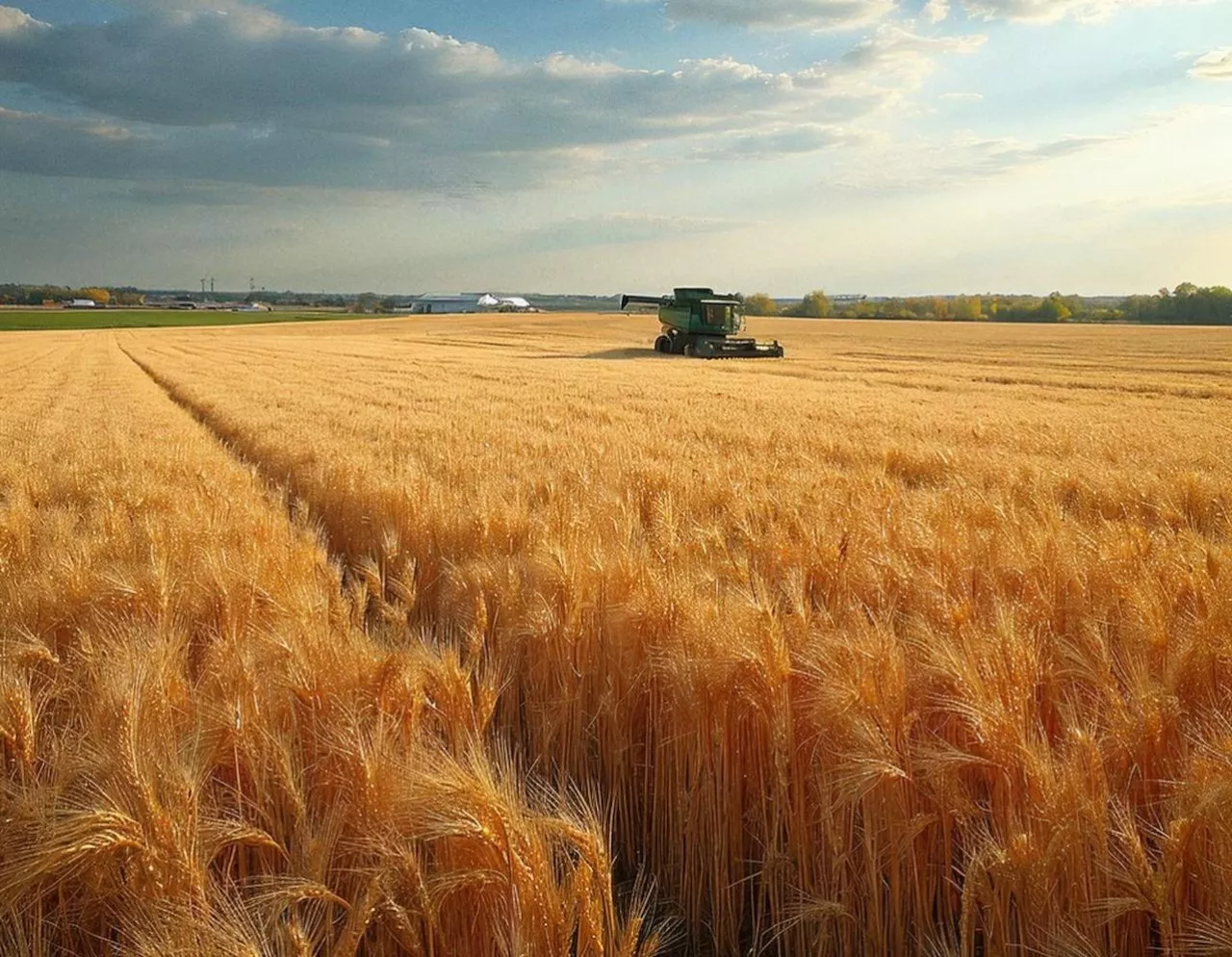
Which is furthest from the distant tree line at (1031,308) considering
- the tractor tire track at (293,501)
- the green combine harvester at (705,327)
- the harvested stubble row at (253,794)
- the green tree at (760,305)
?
the harvested stubble row at (253,794)

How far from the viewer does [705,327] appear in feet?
108

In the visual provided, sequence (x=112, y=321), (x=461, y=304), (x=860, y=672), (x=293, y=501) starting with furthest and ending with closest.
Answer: (x=461, y=304), (x=112, y=321), (x=293, y=501), (x=860, y=672)

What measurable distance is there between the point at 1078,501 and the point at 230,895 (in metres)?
5.66

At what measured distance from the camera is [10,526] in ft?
16.0

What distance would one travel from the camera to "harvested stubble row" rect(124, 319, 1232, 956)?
6.36ft

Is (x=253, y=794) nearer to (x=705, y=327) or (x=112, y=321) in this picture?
(x=705, y=327)

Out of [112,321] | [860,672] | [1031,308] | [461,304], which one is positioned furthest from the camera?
[461,304]

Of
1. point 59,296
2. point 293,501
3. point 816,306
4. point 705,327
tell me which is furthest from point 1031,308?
point 59,296

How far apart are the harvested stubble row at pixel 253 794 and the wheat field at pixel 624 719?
12 millimetres

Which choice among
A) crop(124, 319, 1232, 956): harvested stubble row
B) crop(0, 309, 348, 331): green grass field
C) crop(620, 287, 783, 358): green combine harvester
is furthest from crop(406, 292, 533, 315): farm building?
crop(124, 319, 1232, 956): harvested stubble row

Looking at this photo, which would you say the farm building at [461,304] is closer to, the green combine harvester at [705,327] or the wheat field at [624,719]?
the green combine harvester at [705,327]

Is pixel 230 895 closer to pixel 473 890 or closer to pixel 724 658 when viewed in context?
pixel 473 890

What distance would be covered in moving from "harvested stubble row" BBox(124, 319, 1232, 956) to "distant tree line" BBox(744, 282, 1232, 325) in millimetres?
71553

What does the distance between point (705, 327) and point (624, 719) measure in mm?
30774
